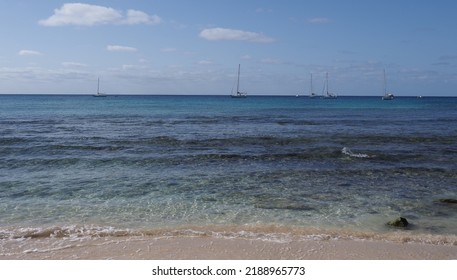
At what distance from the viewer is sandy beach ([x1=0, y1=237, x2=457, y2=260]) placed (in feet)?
23.9

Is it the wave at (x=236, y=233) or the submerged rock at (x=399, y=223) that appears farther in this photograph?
the submerged rock at (x=399, y=223)

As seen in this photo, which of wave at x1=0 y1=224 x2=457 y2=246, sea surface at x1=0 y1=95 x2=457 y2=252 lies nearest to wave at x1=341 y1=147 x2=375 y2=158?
sea surface at x1=0 y1=95 x2=457 y2=252

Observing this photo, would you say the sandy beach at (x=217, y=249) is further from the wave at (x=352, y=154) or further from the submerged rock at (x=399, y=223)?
the wave at (x=352, y=154)

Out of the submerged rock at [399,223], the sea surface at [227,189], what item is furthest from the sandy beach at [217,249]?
the submerged rock at [399,223]

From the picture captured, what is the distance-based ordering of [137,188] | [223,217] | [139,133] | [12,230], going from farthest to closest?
[139,133] < [137,188] < [223,217] < [12,230]

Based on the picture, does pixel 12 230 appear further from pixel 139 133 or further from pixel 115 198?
pixel 139 133

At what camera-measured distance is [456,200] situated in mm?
11453

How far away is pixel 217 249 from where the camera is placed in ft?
24.9

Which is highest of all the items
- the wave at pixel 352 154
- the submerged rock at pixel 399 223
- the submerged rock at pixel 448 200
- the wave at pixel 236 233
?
the wave at pixel 352 154

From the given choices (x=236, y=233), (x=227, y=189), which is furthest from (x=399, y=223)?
(x=227, y=189)

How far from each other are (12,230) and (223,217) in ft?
16.7

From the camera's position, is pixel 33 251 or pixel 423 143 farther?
pixel 423 143

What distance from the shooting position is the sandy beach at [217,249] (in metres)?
7.28

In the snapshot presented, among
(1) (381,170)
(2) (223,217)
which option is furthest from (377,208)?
(1) (381,170)
